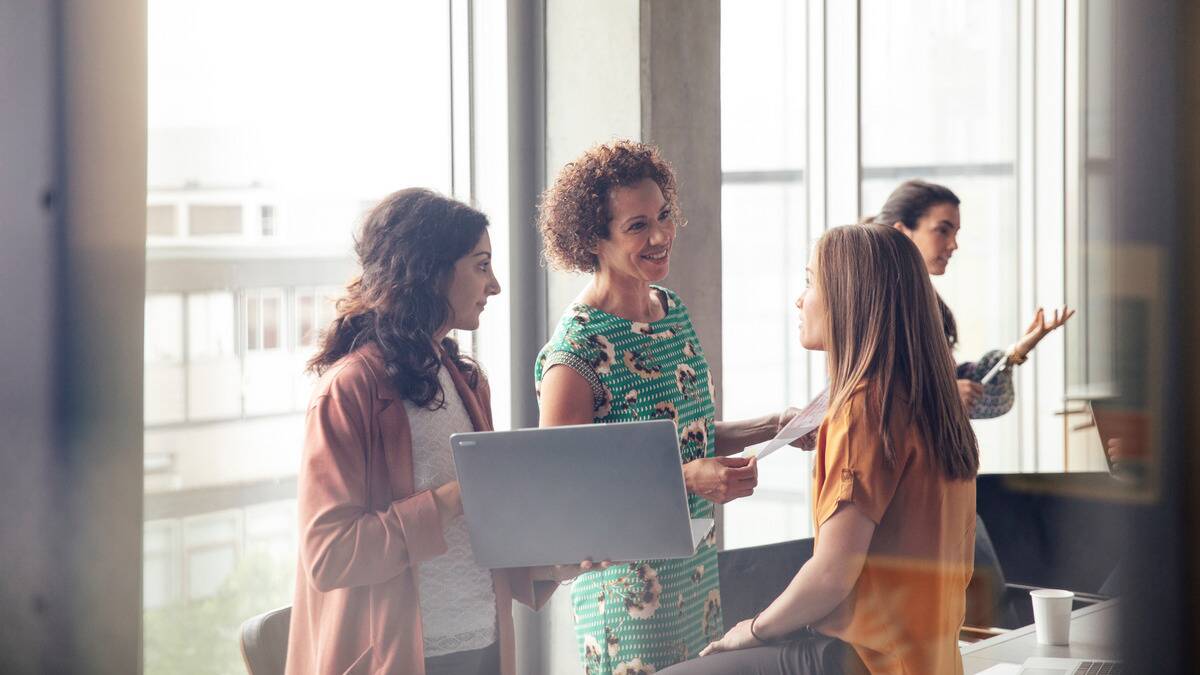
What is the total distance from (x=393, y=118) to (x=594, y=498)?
149 centimetres

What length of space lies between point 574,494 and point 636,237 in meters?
0.68

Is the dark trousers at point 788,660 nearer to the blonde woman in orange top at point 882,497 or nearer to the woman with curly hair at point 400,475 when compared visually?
the blonde woman in orange top at point 882,497

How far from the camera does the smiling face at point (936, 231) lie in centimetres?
320

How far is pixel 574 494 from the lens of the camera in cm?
157

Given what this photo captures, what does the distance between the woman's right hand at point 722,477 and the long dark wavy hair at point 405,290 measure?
1.52 ft

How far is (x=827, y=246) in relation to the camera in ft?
5.78

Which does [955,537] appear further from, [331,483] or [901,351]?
[331,483]

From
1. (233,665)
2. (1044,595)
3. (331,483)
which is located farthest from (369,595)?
(1044,595)

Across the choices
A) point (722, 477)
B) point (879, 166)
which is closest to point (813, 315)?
point (722, 477)

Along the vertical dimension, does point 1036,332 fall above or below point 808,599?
above

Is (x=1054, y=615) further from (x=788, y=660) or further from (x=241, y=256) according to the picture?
(x=241, y=256)

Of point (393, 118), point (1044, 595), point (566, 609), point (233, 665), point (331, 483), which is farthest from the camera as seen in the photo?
point (566, 609)

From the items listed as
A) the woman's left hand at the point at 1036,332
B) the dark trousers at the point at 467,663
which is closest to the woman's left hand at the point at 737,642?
the dark trousers at the point at 467,663

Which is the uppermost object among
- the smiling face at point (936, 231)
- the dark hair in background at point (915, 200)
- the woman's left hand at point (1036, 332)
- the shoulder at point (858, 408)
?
the dark hair in background at point (915, 200)
